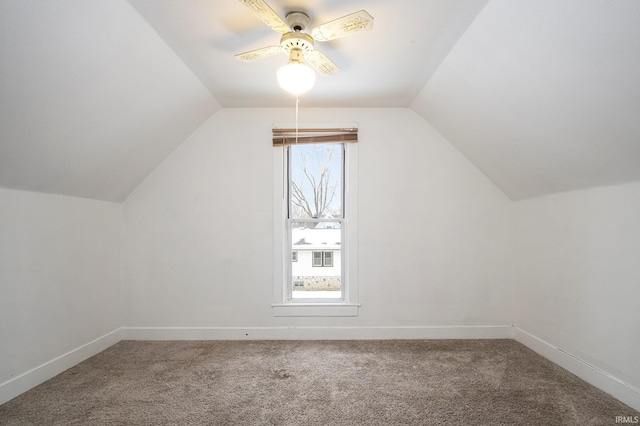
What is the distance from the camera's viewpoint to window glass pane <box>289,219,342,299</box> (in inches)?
147

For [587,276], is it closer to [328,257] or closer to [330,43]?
[328,257]

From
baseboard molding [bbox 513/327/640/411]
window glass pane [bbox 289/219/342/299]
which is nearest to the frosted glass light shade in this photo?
window glass pane [bbox 289/219/342/299]

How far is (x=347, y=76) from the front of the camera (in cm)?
285

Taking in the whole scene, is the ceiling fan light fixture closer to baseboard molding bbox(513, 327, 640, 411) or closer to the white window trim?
the white window trim

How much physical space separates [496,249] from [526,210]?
0.49 metres

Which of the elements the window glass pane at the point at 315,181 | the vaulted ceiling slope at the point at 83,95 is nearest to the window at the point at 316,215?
the window glass pane at the point at 315,181

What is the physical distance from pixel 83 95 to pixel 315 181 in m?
2.19

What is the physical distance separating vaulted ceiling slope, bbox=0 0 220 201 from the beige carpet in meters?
1.53

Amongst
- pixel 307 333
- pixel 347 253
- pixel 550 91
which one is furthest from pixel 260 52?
pixel 307 333

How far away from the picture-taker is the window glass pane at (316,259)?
374 cm

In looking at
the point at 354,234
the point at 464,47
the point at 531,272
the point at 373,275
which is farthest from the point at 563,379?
the point at 464,47

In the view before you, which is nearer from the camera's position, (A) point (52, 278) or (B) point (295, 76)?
(B) point (295, 76)

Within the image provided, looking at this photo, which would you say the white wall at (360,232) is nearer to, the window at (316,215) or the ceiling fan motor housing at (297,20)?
the window at (316,215)

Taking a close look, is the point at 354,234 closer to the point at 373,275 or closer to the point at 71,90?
the point at 373,275
